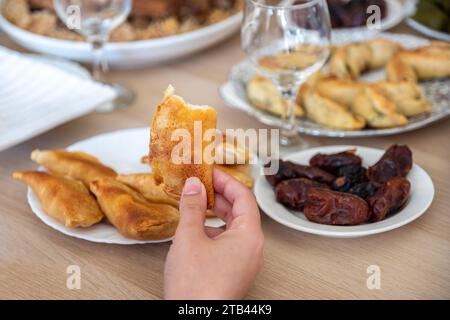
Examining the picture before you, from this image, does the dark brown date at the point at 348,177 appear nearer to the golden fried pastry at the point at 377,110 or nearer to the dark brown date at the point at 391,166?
the dark brown date at the point at 391,166

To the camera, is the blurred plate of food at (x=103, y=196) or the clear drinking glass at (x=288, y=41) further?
the clear drinking glass at (x=288, y=41)

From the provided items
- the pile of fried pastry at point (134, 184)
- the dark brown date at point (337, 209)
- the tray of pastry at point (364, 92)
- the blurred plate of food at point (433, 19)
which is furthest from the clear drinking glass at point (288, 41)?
the blurred plate of food at point (433, 19)

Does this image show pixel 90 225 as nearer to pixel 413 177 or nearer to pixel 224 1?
pixel 413 177

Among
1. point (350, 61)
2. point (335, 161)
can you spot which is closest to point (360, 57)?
point (350, 61)

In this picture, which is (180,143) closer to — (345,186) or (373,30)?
(345,186)

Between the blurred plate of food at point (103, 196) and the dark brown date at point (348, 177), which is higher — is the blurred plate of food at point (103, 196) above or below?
below

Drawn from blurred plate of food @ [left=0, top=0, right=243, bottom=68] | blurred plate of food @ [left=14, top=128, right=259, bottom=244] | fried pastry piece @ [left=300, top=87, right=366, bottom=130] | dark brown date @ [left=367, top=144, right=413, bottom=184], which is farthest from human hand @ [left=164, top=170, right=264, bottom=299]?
blurred plate of food @ [left=0, top=0, right=243, bottom=68]

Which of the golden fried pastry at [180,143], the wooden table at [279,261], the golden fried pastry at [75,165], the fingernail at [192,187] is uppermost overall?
the golden fried pastry at [180,143]
